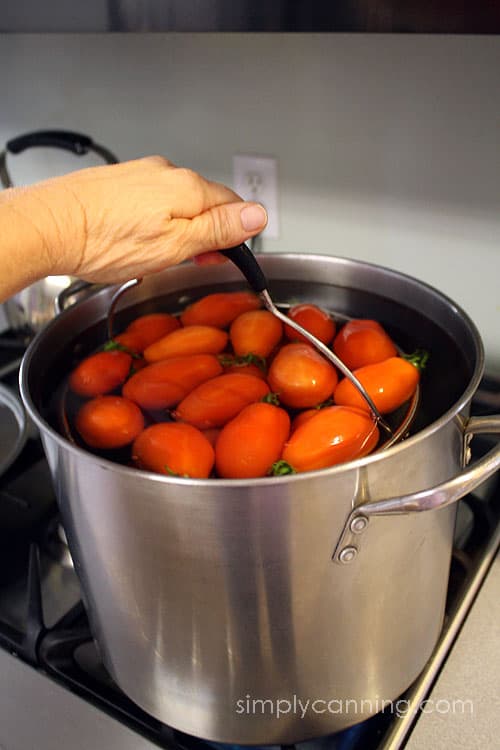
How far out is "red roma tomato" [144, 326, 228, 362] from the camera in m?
0.58

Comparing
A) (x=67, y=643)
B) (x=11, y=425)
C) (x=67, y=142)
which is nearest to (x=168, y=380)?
(x=67, y=643)

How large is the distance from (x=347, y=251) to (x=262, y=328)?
0.96ft

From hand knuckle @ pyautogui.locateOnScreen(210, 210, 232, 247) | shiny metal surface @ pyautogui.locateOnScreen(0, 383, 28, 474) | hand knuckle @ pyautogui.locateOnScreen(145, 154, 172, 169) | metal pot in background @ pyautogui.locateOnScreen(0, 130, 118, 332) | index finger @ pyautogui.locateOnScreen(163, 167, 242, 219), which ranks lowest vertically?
shiny metal surface @ pyautogui.locateOnScreen(0, 383, 28, 474)

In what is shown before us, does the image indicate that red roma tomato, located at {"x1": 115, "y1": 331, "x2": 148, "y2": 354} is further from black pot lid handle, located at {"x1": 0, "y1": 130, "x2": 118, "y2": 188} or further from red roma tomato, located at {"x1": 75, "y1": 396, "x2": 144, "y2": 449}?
black pot lid handle, located at {"x1": 0, "y1": 130, "x2": 118, "y2": 188}

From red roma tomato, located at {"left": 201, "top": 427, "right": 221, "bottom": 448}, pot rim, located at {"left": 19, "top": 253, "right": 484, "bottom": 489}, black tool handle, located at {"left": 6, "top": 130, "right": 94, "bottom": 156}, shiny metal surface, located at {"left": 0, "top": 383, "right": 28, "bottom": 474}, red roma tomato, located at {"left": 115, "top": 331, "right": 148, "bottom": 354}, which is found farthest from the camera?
black tool handle, located at {"left": 6, "top": 130, "right": 94, "bottom": 156}

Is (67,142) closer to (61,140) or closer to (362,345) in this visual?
(61,140)

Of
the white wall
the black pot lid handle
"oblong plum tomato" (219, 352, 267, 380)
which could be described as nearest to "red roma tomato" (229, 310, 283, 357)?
"oblong plum tomato" (219, 352, 267, 380)

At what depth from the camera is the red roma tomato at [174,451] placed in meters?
0.46

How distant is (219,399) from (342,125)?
1.35 ft

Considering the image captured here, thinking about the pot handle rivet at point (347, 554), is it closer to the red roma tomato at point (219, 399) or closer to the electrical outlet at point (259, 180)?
the red roma tomato at point (219, 399)

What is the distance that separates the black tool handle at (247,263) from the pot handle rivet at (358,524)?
20cm

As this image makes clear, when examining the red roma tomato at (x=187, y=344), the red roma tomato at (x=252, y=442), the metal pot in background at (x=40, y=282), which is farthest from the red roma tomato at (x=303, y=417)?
the metal pot in background at (x=40, y=282)

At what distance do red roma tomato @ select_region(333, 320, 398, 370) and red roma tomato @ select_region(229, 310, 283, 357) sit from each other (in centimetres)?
5

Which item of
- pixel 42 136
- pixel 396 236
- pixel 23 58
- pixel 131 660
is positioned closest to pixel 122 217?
pixel 131 660
